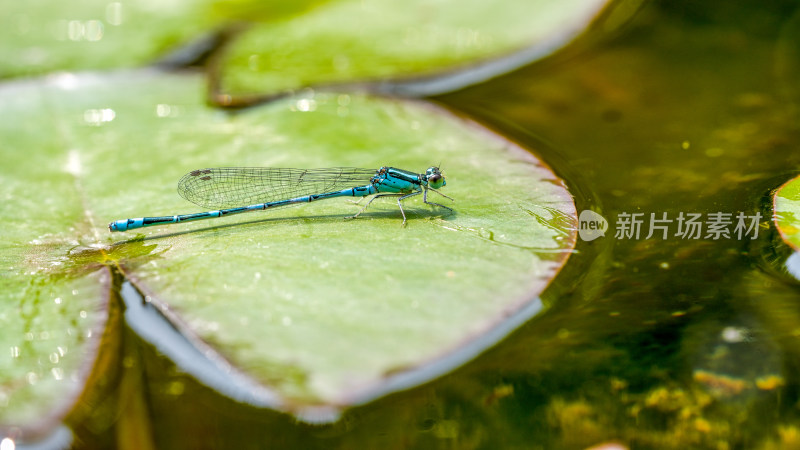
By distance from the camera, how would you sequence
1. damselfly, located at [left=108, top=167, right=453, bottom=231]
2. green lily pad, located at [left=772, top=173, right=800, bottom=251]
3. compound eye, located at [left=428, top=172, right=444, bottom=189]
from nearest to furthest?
1. green lily pad, located at [left=772, top=173, right=800, bottom=251]
2. compound eye, located at [left=428, top=172, right=444, bottom=189]
3. damselfly, located at [left=108, top=167, right=453, bottom=231]

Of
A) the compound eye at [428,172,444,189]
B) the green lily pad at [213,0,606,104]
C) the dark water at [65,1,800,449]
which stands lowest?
the dark water at [65,1,800,449]

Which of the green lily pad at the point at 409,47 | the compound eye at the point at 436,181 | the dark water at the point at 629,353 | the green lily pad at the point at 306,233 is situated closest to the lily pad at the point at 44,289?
the green lily pad at the point at 306,233

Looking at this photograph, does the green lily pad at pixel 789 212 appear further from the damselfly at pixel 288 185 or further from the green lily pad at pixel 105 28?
the green lily pad at pixel 105 28

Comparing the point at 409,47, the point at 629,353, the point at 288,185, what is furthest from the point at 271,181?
the point at 629,353

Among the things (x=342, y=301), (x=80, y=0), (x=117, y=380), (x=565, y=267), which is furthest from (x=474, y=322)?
(x=80, y=0)

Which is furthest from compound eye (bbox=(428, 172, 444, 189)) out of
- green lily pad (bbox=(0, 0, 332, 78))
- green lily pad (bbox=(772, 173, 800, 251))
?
green lily pad (bbox=(0, 0, 332, 78))

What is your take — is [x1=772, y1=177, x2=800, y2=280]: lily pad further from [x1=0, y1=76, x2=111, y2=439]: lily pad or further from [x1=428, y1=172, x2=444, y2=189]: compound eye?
[x1=0, y1=76, x2=111, y2=439]: lily pad
